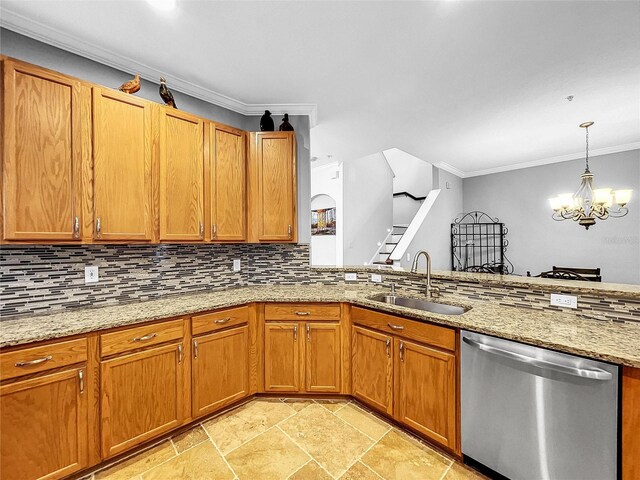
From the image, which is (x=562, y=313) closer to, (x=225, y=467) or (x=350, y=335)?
(x=350, y=335)

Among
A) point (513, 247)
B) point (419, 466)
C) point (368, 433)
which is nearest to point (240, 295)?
point (368, 433)

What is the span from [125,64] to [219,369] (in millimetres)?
2420

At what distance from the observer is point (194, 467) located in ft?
5.56

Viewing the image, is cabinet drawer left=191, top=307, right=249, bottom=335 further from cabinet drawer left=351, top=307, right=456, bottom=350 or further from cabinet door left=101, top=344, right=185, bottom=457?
cabinet drawer left=351, top=307, right=456, bottom=350

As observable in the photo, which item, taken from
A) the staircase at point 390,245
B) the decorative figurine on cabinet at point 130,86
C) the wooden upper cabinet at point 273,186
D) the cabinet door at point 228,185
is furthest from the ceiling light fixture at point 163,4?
the staircase at point 390,245

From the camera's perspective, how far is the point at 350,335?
2.34 meters

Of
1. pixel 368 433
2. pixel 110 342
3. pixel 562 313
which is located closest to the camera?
pixel 110 342

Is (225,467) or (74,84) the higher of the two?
(74,84)

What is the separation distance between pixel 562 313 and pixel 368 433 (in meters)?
1.52

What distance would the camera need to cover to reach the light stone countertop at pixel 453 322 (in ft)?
4.37

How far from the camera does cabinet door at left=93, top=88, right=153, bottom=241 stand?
1.81 metres

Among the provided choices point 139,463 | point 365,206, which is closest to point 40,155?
point 139,463

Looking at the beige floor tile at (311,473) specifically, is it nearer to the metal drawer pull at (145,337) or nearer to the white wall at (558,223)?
the metal drawer pull at (145,337)

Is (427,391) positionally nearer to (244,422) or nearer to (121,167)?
(244,422)
